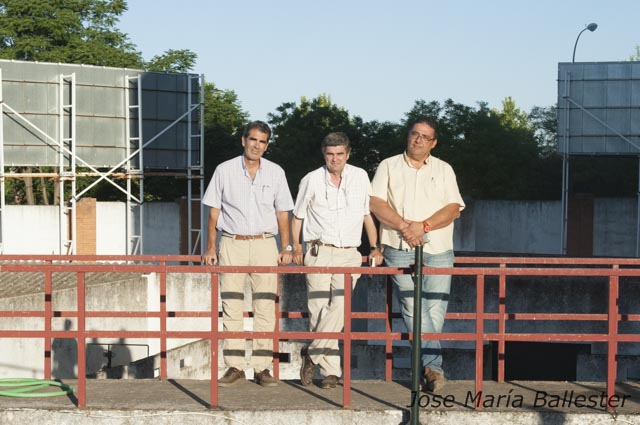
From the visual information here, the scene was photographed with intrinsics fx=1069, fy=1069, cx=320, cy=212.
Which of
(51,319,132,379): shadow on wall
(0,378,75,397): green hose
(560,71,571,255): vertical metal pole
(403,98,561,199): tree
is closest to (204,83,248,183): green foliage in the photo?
(403,98,561,199): tree

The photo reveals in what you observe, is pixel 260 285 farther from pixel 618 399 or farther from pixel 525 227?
pixel 525 227

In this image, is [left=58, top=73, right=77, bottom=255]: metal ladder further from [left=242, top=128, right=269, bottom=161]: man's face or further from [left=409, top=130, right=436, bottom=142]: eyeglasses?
[left=409, top=130, right=436, bottom=142]: eyeglasses

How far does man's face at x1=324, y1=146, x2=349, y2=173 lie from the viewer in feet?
25.7

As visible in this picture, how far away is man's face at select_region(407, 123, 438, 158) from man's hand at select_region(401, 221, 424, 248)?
54 centimetres

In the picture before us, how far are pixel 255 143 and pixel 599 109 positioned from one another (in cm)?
2816

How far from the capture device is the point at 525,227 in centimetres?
3678

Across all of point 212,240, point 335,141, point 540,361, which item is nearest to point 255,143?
point 335,141

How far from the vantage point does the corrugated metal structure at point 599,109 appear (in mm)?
34031

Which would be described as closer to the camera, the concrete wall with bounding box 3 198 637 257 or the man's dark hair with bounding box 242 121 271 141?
the man's dark hair with bounding box 242 121 271 141

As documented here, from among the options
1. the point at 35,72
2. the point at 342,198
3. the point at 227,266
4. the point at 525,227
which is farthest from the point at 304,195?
the point at 525,227

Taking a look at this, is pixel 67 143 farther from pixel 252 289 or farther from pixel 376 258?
pixel 376 258

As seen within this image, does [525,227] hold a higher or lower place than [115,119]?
lower

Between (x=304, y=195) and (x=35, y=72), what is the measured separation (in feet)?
80.6

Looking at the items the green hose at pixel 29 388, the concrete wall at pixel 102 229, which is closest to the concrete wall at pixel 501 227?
the concrete wall at pixel 102 229
